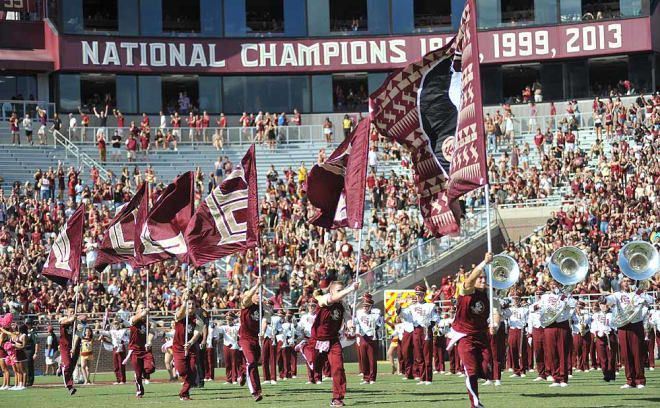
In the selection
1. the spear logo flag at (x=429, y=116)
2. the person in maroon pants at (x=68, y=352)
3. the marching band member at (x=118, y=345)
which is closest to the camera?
the spear logo flag at (x=429, y=116)

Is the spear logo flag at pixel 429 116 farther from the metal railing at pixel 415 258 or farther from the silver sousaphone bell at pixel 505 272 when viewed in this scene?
the metal railing at pixel 415 258

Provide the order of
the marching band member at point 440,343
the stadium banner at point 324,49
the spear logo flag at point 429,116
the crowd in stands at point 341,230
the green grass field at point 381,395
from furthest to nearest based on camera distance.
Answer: the stadium banner at point 324,49, the crowd in stands at point 341,230, the marching band member at point 440,343, the spear logo flag at point 429,116, the green grass field at point 381,395

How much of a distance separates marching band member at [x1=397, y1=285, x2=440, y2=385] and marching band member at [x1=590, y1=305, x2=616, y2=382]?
3344mm

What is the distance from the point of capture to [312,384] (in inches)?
1034

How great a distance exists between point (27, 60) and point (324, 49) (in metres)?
13.2

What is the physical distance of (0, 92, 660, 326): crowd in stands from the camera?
125 ft

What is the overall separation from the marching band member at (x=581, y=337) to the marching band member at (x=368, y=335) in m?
4.32

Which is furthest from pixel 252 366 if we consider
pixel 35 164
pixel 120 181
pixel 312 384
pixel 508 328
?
pixel 35 164

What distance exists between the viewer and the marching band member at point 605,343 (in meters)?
23.8

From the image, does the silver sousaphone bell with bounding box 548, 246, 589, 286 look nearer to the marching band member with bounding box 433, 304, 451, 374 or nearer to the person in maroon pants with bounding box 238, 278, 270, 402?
the marching band member with bounding box 433, 304, 451, 374

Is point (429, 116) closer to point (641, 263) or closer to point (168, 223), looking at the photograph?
point (641, 263)

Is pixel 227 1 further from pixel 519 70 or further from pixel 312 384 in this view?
pixel 312 384

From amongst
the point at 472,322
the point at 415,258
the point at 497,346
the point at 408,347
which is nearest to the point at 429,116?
the point at 472,322

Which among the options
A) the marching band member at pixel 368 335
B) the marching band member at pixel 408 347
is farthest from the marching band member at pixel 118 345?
the marching band member at pixel 408 347
